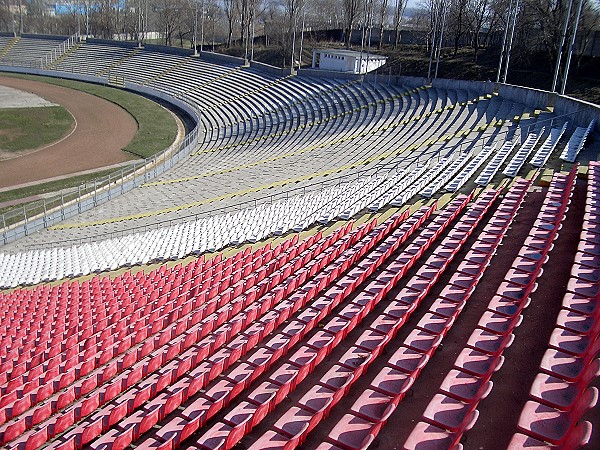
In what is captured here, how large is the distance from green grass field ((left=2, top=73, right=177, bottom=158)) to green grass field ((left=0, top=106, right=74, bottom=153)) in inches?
220

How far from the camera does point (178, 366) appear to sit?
870 centimetres

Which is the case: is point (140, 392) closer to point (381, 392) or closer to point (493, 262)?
point (381, 392)

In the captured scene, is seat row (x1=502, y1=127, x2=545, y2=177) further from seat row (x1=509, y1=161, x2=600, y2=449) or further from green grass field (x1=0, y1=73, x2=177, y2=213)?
green grass field (x1=0, y1=73, x2=177, y2=213)

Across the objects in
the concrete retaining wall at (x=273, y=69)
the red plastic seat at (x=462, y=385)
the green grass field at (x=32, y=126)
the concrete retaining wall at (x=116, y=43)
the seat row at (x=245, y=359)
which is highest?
the concrete retaining wall at (x=116, y=43)

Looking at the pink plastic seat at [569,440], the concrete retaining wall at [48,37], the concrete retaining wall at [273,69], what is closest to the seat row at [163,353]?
the pink plastic seat at [569,440]

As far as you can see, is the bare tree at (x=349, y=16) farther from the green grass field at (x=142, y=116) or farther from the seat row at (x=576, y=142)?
the seat row at (x=576, y=142)

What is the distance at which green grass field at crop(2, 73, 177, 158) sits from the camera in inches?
1505

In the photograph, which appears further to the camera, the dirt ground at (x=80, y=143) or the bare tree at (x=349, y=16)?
the bare tree at (x=349, y=16)

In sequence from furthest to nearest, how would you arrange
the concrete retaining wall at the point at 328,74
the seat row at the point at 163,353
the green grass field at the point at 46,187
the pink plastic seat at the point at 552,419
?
the concrete retaining wall at the point at 328,74
the green grass field at the point at 46,187
the seat row at the point at 163,353
the pink plastic seat at the point at 552,419

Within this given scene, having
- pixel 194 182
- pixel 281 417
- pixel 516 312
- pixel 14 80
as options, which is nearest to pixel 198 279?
pixel 281 417

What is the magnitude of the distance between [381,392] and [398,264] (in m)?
4.56

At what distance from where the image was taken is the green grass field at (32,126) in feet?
125

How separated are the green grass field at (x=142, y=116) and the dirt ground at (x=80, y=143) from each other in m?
0.72

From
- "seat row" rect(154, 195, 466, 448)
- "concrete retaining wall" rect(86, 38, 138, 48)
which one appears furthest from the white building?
"seat row" rect(154, 195, 466, 448)
